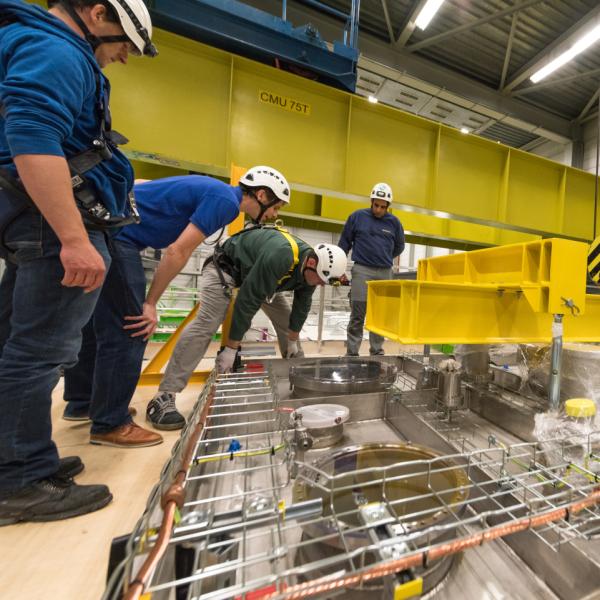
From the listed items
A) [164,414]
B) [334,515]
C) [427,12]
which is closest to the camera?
[334,515]

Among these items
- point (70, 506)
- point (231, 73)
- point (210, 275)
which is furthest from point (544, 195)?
point (70, 506)

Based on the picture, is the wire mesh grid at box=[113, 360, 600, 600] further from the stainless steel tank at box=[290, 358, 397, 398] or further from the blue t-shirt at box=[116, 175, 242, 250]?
the blue t-shirt at box=[116, 175, 242, 250]

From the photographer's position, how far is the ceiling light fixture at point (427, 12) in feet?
13.4

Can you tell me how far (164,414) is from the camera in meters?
1.79

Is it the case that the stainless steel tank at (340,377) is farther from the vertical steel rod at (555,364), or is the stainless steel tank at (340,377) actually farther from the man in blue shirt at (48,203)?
the man in blue shirt at (48,203)

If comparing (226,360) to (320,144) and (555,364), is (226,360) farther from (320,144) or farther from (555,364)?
(320,144)

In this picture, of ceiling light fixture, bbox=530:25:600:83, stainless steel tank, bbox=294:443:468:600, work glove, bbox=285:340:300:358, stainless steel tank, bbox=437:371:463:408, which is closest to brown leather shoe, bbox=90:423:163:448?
stainless steel tank, bbox=294:443:468:600

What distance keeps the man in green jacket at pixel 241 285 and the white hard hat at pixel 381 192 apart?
1.15m

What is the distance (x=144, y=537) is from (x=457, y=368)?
1.50 m

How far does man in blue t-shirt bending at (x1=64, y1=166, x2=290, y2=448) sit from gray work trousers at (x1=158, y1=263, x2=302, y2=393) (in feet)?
1.07

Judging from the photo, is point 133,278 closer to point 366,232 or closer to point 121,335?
point 121,335

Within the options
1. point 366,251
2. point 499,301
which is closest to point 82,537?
point 499,301

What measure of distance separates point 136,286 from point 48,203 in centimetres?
68

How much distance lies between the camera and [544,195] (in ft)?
13.1
